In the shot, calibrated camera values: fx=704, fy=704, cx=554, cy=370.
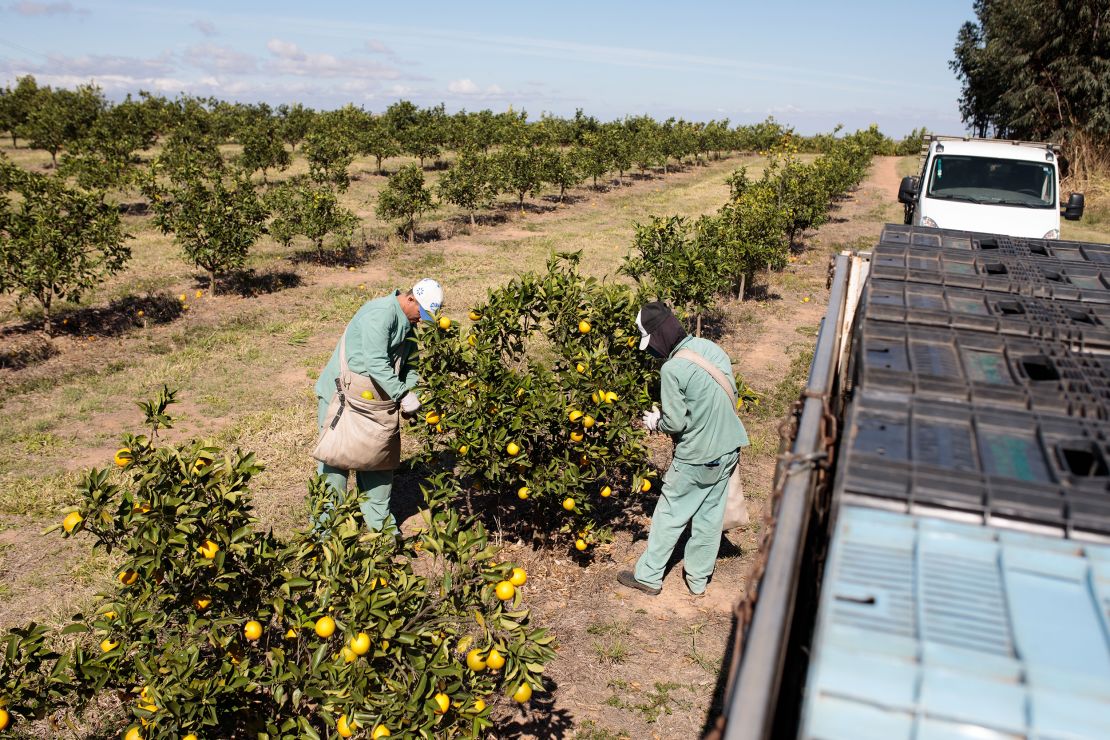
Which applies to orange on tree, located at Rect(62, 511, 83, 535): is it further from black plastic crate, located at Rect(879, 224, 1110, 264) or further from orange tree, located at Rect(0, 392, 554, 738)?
black plastic crate, located at Rect(879, 224, 1110, 264)

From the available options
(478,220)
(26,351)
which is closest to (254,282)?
(26,351)

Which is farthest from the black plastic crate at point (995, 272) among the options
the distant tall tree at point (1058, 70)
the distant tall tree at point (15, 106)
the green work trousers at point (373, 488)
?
the distant tall tree at point (15, 106)

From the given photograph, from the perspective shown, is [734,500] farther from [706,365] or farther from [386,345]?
[386,345]

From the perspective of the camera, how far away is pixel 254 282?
13.4 meters

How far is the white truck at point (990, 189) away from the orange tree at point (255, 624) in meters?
8.64

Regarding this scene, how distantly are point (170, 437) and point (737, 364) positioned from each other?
6807 millimetres

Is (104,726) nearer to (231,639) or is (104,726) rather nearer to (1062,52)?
(231,639)

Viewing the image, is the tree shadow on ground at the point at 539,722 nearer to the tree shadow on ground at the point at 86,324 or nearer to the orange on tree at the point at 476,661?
the orange on tree at the point at 476,661

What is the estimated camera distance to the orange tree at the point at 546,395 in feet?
14.8

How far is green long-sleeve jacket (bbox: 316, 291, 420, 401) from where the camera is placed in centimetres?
453

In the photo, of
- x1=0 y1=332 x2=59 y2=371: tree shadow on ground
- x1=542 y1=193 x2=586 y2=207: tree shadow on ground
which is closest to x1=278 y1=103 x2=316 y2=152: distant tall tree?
x1=542 y1=193 x2=586 y2=207: tree shadow on ground

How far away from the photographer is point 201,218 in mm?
11938

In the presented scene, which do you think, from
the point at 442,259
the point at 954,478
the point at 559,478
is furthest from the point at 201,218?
the point at 954,478

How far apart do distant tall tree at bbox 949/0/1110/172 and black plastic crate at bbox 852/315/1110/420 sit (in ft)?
88.0
